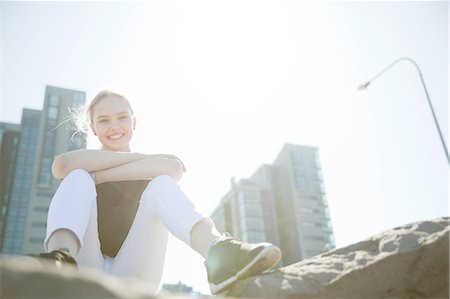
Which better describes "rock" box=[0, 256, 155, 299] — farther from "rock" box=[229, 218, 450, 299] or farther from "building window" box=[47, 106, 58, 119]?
"building window" box=[47, 106, 58, 119]

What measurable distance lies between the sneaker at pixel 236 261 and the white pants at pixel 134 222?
25 centimetres

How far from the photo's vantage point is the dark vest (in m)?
2.20

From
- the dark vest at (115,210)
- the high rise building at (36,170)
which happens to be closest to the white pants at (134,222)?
the dark vest at (115,210)

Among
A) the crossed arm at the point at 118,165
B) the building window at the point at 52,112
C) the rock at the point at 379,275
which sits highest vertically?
the building window at the point at 52,112

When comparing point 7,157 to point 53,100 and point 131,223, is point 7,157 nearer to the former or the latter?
point 53,100

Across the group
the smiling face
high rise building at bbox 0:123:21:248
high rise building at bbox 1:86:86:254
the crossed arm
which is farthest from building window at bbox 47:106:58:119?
the crossed arm

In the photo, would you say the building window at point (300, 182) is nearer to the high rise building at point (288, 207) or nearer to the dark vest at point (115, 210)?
the high rise building at point (288, 207)

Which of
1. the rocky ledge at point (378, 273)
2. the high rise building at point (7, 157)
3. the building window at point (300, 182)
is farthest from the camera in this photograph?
the building window at point (300, 182)

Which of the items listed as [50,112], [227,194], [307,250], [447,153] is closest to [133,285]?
[447,153]

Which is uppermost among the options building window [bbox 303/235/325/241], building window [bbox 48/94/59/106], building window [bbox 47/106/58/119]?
building window [bbox 48/94/59/106]

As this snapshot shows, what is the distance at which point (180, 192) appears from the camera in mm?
1994

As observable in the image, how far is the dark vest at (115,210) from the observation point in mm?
2203

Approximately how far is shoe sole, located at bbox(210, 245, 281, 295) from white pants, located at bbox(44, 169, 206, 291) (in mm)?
346

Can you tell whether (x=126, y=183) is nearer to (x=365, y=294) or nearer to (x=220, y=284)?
(x=220, y=284)
